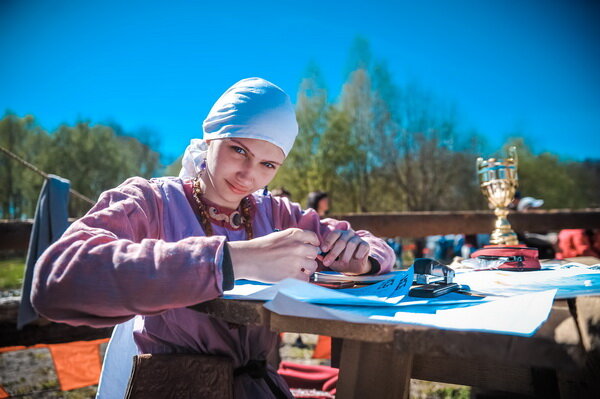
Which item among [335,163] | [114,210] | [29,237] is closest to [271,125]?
[114,210]

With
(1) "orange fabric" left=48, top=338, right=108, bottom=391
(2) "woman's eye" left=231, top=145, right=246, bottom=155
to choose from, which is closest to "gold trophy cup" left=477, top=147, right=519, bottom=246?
(2) "woman's eye" left=231, top=145, right=246, bottom=155

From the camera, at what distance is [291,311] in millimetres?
684

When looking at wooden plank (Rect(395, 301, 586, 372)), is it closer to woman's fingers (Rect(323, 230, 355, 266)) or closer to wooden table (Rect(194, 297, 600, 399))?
wooden table (Rect(194, 297, 600, 399))

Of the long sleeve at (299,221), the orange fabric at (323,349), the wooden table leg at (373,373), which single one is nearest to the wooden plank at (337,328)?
the wooden table leg at (373,373)

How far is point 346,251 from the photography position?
46.9 inches

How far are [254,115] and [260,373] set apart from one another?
2.80ft

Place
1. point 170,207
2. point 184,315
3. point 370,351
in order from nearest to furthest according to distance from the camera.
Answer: point 370,351 → point 184,315 → point 170,207

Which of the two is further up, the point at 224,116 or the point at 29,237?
the point at 224,116

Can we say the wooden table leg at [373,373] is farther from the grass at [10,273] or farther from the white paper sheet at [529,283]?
the grass at [10,273]

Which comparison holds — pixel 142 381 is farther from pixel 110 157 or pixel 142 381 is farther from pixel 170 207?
pixel 110 157

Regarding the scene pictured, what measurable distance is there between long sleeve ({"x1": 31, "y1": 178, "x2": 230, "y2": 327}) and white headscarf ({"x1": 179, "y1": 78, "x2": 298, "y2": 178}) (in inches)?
25.1

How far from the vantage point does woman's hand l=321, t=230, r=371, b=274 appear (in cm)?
118

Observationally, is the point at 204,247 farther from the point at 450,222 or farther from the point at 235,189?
the point at 450,222

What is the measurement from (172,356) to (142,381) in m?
0.09
